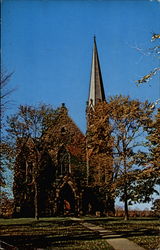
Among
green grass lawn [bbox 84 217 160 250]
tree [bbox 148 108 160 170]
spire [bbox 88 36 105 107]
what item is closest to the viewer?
green grass lawn [bbox 84 217 160 250]

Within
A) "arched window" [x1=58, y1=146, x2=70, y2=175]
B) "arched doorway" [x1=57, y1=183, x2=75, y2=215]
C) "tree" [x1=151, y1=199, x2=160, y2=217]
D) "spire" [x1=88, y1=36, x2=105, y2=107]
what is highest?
"spire" [x1=88, y1=36, x2=105, y2=107]

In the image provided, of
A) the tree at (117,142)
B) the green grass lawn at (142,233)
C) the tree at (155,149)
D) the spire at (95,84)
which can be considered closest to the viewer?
the green grass lawn at (142,233)

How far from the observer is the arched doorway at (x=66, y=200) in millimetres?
36144

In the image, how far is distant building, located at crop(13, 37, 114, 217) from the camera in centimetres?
3416

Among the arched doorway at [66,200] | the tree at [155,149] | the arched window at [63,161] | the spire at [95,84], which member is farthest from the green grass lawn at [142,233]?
the spire at [95,84]

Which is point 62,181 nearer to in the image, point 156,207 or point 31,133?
point 31,133

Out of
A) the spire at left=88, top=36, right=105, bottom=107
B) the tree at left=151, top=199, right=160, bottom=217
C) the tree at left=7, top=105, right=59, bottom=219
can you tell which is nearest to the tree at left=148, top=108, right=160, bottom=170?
the tree at left=151, top=199, right=160, bottom=217

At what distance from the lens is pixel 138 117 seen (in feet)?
95.6

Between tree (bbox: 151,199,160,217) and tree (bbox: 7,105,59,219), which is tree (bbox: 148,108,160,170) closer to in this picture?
tree (bbox: 151,199,160,217)

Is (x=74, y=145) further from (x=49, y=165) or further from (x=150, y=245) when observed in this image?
(x=150, y=245)

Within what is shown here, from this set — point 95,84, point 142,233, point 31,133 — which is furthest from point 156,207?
point 95,84

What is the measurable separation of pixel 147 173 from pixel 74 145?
2169cm

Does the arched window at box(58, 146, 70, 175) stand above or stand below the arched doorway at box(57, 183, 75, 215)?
above

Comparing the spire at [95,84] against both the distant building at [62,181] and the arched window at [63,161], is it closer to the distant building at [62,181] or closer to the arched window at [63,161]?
the distant building at [62,181]
